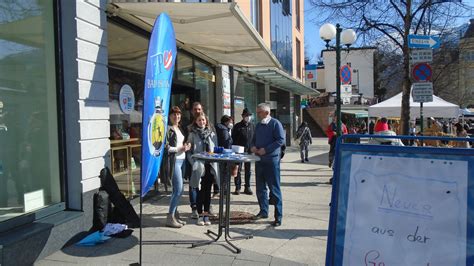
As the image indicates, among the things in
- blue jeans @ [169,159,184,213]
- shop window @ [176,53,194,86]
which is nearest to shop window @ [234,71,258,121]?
shop window @ [176,53,194,86]

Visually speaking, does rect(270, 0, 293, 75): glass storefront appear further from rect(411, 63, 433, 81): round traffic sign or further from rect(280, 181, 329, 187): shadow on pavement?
rect(411, 63, 433, 81): round traffic sign

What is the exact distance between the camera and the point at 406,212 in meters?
2.74

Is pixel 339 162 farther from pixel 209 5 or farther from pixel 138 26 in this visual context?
pixel 138 26

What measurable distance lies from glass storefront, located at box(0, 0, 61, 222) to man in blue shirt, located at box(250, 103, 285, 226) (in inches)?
108

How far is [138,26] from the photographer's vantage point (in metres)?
7.79

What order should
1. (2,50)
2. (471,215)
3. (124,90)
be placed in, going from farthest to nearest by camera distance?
(124,90), (2,50), (471,215)

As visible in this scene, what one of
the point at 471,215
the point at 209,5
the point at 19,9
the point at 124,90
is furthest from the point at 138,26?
the point at 471,215

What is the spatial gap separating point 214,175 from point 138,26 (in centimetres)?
323

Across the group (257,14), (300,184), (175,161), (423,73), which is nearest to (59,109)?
(175,161)

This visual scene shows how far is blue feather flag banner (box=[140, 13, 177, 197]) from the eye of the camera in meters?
4.11

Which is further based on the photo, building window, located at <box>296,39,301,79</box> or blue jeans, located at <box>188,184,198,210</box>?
building window, located at <box>296,39,301,79</box>

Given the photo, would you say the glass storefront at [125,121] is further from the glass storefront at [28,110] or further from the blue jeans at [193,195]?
the glass storefront at [28,110]

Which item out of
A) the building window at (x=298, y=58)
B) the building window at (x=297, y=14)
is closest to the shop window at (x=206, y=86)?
the building window at (x=298, y=58)

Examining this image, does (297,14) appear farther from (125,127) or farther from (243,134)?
(125,127)
